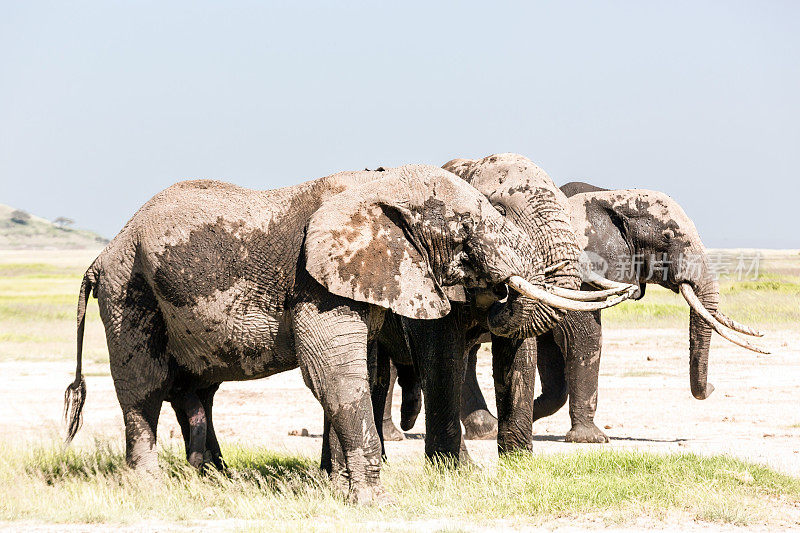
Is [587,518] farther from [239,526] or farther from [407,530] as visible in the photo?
[239,526]

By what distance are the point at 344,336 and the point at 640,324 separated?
20267 millimetres

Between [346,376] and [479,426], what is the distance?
5369 mm

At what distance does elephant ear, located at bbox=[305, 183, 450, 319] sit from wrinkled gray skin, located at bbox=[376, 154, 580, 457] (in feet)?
2.14

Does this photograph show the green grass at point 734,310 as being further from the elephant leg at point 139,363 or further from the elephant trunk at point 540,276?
the elephant leg at point 139,363

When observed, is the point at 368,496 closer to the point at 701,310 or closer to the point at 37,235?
the point at 701,310

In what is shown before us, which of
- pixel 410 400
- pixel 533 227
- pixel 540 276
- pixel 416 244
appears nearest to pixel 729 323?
pixel 410 400

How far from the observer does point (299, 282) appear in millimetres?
8609

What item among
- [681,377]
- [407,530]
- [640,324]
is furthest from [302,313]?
[640,324]

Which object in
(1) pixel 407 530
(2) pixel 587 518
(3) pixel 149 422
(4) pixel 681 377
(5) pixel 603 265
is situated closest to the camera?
(1) pixel 407 530

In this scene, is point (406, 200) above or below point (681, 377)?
above

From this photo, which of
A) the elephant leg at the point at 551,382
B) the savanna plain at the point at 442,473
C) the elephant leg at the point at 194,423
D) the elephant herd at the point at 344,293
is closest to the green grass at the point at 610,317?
the savanna plain at the point at 442,473

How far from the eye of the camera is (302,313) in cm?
848

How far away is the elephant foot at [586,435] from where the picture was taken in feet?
42.1

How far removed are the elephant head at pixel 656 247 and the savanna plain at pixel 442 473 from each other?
1.28 metres
